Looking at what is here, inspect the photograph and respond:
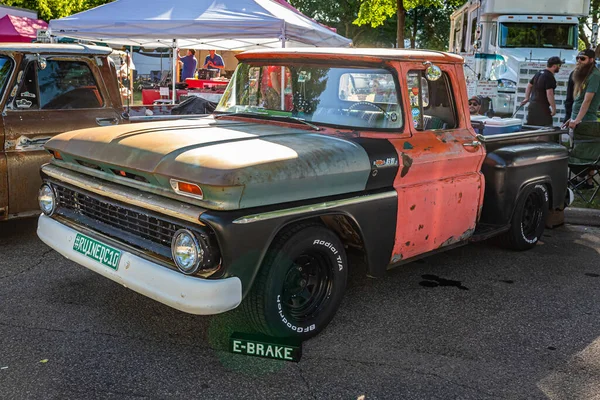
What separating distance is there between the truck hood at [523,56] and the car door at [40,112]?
11.6 m

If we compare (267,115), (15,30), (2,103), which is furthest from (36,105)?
(15,30)

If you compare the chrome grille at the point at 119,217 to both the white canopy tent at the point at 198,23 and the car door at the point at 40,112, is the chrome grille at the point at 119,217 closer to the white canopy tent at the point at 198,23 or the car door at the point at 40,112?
the car door at the point at 40,112

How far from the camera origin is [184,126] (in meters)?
4.59

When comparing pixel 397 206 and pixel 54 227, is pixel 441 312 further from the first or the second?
pixel 54 227

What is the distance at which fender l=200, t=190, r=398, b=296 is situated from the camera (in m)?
3.38

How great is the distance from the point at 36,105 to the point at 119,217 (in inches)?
97.3

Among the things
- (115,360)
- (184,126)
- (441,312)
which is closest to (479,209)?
(441,312)

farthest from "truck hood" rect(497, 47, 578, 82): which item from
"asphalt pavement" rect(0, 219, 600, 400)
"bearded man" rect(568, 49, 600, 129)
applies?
"asphalt pavement" rect(0, 219, 600, 400)

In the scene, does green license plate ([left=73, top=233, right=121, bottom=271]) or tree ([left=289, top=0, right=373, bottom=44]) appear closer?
green license plate ([left=73, top=233, right=121, bottom=271])

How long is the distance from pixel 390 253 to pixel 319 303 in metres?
0.65

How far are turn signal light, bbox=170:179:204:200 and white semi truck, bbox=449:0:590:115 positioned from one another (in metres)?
12.8

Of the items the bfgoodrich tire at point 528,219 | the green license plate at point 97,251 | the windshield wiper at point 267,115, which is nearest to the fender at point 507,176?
the bfgoodrich tire at point 528,219

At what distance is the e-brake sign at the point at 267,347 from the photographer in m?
3.73

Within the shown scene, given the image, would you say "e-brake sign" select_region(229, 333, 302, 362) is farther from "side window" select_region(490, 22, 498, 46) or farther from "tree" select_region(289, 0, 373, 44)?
"tree" select_region(289, 0, 373, 44)
